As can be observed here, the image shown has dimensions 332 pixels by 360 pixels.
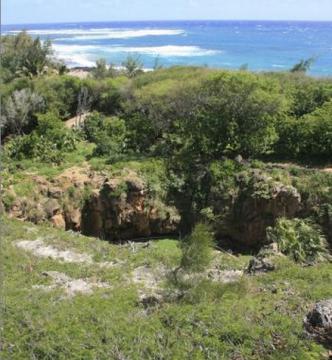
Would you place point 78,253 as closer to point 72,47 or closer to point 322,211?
point 322,211

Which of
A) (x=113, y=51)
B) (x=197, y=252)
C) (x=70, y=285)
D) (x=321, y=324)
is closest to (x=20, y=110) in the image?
(x=70, y=285)

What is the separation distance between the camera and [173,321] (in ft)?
32.6

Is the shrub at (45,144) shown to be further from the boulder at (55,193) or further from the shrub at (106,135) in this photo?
the boulder at (55,193)

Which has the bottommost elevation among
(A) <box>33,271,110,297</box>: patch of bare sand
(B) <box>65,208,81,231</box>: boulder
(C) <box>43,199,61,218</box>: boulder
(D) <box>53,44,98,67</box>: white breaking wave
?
(B) <box>65,208,81,231</box>: boulder

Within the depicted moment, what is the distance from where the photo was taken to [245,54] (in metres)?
87.9

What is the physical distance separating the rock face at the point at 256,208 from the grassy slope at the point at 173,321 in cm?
631

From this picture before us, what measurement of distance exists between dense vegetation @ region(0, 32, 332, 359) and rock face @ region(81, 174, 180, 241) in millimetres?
364

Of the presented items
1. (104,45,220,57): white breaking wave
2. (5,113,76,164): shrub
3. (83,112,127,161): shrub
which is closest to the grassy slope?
(5,113,76,164): shrub

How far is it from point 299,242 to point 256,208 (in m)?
4.94

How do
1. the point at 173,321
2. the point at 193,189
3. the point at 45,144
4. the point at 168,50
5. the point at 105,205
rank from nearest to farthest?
the point at 173,321 < the point at 105,205 < the point at 193,189 < the point at 45,144 < the point at 168,50

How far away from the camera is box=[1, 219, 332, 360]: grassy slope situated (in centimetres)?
909

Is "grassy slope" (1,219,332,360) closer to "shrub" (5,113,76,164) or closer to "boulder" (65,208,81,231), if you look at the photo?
"boulder" (65,208,81,231)

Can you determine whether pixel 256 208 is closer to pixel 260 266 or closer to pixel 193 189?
pixel 193 189

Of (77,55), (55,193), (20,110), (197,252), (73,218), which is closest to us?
Answer: (197,252)
